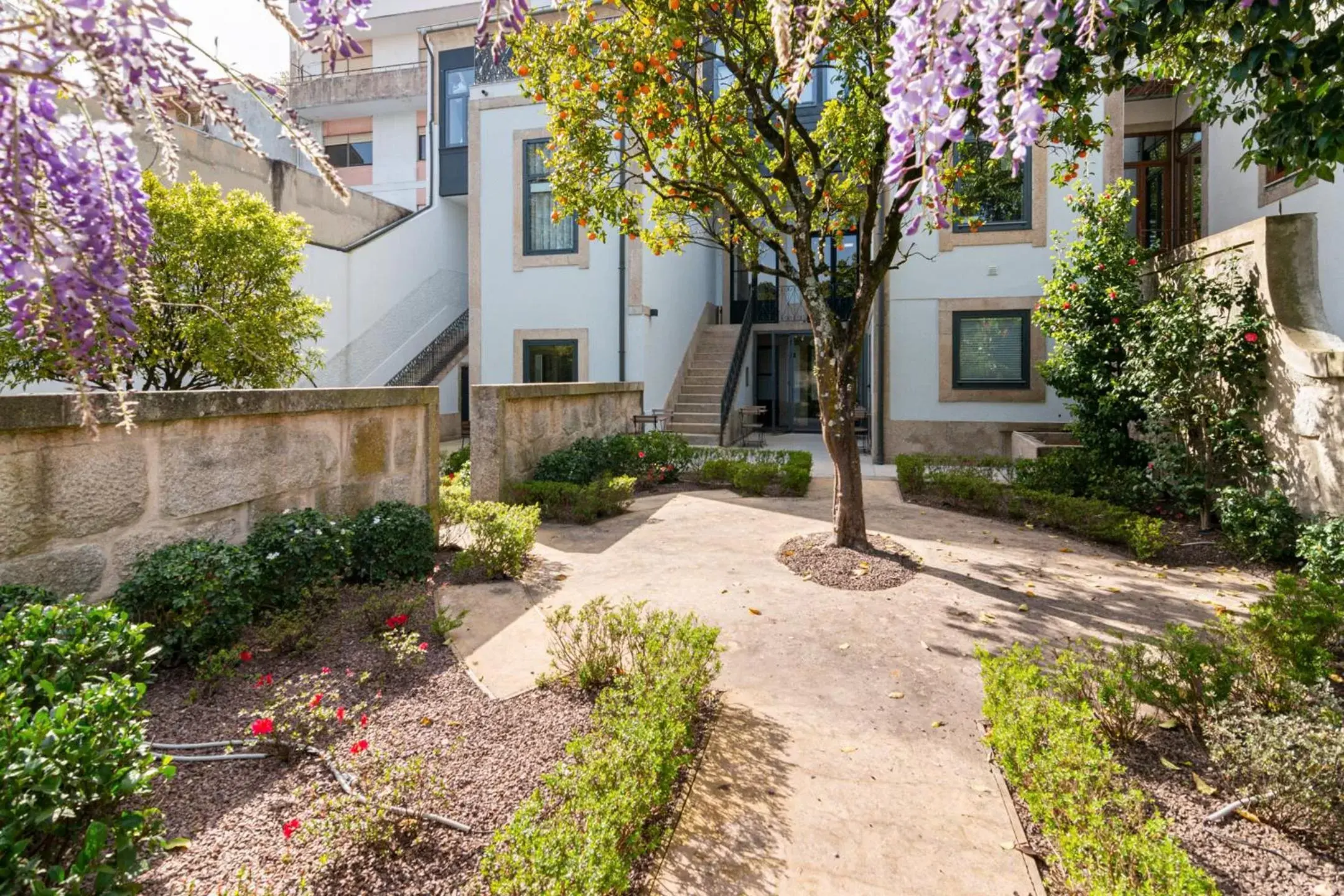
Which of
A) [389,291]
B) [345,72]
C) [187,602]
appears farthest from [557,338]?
[345,72]

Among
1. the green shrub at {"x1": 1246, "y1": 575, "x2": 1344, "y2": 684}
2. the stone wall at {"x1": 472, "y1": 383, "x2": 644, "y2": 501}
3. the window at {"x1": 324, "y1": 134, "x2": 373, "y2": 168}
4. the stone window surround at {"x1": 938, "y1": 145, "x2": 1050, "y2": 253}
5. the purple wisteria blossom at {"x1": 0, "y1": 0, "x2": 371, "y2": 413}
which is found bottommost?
the green shrub at {"x1": 1246, "y1": 575, "x2": 1344, "y2": 684}

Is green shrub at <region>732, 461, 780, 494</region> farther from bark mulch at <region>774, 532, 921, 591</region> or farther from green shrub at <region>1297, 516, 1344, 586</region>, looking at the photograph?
green shrub at <region>1297, 516, 1344, 586</region>

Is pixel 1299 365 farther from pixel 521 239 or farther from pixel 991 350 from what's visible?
pixel 521 239

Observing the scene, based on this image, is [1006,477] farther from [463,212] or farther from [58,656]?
[463,212]

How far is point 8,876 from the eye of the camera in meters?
1.85

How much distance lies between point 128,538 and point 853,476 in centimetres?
590

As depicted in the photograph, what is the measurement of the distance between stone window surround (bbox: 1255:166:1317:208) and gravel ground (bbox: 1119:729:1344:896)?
9848mm

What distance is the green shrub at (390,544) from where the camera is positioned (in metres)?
5.67

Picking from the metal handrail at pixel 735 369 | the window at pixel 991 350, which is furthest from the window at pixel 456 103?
the window at pixel 991 350

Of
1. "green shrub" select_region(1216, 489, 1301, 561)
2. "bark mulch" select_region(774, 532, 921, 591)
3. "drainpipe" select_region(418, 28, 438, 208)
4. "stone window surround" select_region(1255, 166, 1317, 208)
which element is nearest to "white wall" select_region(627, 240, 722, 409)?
"drainpipe" select_region(418, 28, 438, 208)

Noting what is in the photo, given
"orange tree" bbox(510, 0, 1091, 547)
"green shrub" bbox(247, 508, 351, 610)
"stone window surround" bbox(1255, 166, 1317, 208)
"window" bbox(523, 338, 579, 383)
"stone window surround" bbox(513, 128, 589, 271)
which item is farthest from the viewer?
"window" bbox(523, 338, 579, 383)

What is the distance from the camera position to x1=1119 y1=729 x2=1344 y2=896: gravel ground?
260cm

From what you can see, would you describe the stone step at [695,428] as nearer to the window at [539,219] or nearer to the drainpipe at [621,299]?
the drainpipe at [621,299]

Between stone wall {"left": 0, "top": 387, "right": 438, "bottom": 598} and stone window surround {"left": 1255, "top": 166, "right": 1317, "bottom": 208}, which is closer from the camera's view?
stone wall {"left": 0, "top": 387, "right": 438, "bottom": 598}
